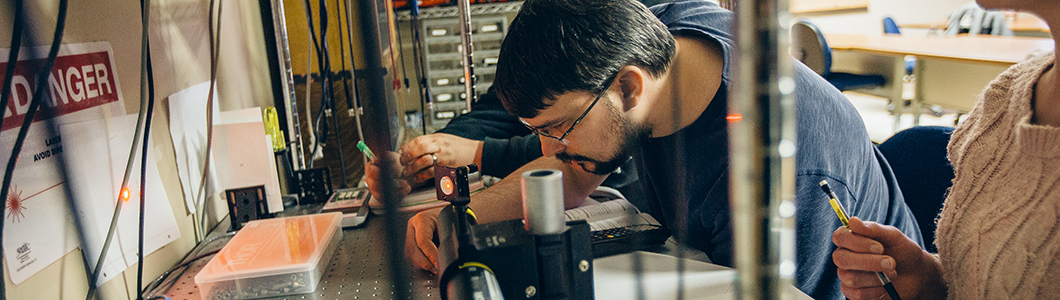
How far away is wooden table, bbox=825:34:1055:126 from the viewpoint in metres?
3.20

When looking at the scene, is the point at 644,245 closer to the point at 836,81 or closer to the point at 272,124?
the point at 272,124

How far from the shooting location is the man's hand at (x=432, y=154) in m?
1.38

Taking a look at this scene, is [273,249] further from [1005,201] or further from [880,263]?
[1005,201]

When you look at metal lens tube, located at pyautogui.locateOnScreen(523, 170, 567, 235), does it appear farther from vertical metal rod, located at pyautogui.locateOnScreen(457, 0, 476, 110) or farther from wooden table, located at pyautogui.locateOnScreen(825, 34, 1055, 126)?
wooden table, located at pyautogui.locateOnScreen(825, 34, 1055, 126)

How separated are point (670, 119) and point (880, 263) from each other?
0.49 metres

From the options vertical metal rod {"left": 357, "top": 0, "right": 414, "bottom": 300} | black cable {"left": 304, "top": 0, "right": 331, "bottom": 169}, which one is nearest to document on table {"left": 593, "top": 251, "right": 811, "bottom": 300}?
vertical metal rod {"left": 357, "top": 0, "right": 414, "bottom": 300}

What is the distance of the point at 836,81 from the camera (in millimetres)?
4289

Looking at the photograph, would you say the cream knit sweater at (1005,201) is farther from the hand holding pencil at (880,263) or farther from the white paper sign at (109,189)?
the white paper sign at (109,189)

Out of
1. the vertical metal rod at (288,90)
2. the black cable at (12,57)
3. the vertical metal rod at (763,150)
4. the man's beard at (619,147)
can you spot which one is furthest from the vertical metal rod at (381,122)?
the vertical metal rod at (288,90)

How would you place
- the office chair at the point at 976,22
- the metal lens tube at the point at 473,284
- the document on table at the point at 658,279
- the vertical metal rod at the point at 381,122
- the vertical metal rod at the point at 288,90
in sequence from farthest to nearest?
the office chair at the point at 976,22 < the vertical metal rod at the point at 288,90 < the document on table at the point at 658,279 < the metal lens tube at the point at 473,284 < the vertical metal rod at the point at 381,122

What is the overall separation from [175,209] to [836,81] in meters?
4.44

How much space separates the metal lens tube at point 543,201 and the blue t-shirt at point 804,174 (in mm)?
531

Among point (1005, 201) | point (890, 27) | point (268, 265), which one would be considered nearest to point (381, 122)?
point (268, 265)

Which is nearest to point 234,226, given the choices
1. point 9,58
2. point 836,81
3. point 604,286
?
point 9,58
